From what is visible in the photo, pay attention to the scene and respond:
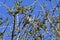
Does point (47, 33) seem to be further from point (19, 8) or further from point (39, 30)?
point (19, 8)

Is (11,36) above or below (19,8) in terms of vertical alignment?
below

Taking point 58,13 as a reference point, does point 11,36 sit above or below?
below

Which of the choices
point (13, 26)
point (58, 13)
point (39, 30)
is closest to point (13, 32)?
point (13, 26)

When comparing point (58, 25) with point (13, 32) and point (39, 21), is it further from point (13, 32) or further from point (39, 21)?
point (13, 32)

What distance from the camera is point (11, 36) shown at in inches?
157

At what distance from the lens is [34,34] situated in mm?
4070

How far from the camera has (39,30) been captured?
13.4 feet

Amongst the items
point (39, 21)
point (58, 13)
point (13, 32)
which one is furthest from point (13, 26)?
point (58, 13)

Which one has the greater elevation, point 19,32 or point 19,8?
point 19,8

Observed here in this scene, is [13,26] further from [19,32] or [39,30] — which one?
[39,30]

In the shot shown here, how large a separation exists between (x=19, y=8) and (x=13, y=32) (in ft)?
1.02

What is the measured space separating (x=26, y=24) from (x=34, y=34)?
0.71 ft

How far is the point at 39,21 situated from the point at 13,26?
14.1 inches

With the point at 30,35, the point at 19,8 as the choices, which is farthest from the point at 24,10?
the point at 30,35
